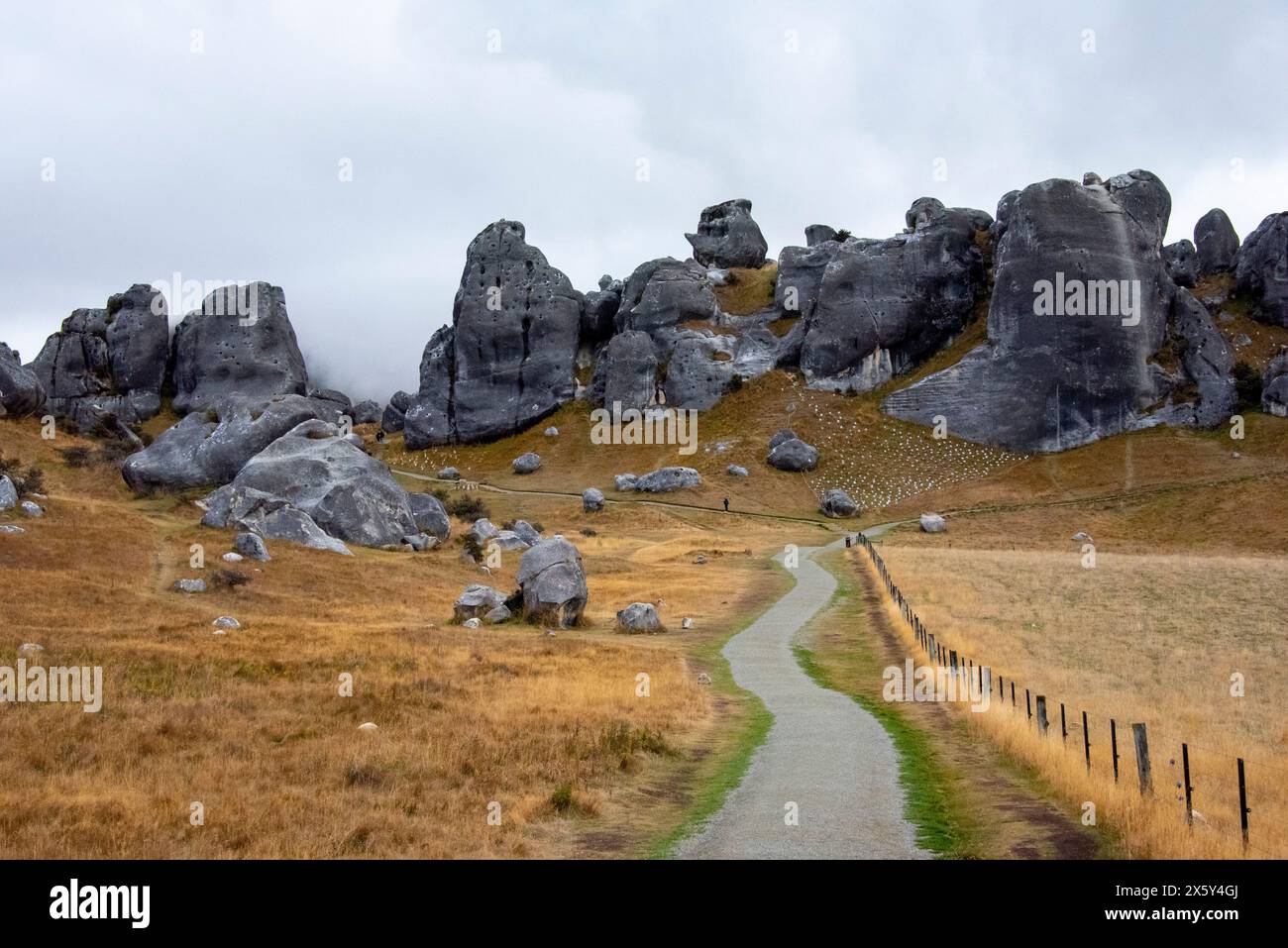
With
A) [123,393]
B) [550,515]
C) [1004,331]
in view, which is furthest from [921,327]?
[123,393]

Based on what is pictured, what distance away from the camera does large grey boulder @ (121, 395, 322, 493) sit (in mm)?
61969

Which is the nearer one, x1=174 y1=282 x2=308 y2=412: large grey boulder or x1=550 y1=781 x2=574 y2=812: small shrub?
x1=550 y1=781 x2=574 y2=812: small shrub

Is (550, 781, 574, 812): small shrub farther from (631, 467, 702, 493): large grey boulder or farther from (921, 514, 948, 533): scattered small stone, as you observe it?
(631, 467, 702, 493): large grey boulder

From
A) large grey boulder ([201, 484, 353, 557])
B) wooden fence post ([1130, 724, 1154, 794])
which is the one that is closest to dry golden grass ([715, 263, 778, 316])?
large grey boulder ([201, 484, 353, 557])

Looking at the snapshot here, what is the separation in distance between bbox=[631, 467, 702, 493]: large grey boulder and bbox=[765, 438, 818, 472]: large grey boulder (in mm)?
9792

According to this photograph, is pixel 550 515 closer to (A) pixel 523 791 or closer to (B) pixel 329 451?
(B) pixel 329 451

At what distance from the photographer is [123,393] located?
118 metres

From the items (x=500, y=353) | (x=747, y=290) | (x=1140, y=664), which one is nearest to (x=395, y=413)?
(x=500, y=353)

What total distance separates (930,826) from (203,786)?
9.11m

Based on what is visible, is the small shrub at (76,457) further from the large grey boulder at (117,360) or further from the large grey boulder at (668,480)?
the large grey boulder at (117,360)

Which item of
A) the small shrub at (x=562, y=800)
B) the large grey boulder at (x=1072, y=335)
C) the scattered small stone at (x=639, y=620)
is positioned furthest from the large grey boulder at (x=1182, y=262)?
the small shrub at (x=562, y=800)

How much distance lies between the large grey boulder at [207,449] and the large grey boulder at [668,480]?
34.2 m

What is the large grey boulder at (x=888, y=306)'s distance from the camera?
371 ft

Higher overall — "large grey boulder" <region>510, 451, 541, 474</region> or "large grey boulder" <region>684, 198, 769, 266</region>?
"large grey boulder" <region>684, 198, 769, 266</region>
